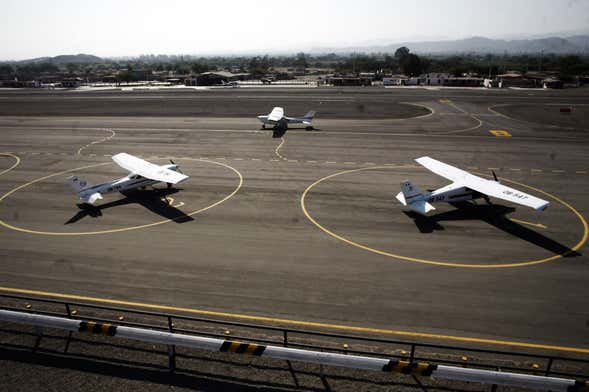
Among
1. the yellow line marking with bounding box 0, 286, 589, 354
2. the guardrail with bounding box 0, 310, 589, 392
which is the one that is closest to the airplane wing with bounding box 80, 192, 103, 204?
the yellow line marking with bounding box 0, 286, 589, 354

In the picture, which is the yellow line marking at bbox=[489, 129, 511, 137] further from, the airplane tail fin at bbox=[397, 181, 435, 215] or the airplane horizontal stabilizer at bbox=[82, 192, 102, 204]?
the airplane horizontal stabilizer at bbox=[82, 192, 102, 204]

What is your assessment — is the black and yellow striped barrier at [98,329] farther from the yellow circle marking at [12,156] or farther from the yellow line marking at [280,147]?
the yellow circle marking at [12,156]

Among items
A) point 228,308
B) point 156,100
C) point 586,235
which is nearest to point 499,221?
point 586,235

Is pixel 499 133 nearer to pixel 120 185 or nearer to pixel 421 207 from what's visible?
pixel 421 207

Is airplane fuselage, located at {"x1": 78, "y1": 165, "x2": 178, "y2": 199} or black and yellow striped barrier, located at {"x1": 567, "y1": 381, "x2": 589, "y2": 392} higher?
airplane fuselage, located at {"x1": 78, "y1": 165, "x2": 178, "y2": 199}

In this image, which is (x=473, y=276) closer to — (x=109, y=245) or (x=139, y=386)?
(x=139, y=386)
